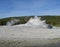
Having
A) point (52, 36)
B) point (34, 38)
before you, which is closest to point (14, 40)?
point (34, 38)

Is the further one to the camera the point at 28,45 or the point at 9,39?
the point at 9,39

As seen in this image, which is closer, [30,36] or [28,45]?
[28,45]

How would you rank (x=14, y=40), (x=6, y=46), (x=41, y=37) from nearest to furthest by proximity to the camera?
(x=6, y=46) < (x=14, y=40) < (x=41, y=37)

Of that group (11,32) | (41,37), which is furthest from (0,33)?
→ (41,37)

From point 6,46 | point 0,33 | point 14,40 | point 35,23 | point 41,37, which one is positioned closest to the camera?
point 6,46

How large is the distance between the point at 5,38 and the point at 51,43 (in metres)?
2.94

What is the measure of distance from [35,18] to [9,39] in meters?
7.29

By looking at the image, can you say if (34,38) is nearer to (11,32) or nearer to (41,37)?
(41,37)

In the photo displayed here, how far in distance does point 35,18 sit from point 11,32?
5.55 metres

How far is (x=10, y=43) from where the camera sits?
40.7ft

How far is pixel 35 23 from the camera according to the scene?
19906 millimetres

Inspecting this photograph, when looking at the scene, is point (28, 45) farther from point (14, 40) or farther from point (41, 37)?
point (41, 37)

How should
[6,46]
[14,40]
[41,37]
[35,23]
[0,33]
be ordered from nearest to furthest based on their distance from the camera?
[6,46] < [14,40] < [41,37] < [0,33] < [35,23]

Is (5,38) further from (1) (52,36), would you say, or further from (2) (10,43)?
(1) (52,36)
